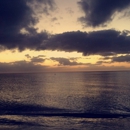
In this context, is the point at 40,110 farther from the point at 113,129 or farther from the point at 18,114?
the point at 113,129

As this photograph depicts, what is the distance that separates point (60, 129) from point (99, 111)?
16.9 meters

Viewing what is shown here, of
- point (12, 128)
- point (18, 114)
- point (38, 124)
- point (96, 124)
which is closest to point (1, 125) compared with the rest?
point (12, 128)

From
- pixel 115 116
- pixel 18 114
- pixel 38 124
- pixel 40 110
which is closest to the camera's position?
pixel 38 124

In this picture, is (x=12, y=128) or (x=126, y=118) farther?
(x=126, y=118)

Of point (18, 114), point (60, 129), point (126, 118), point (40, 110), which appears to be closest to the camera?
point (60, 129)

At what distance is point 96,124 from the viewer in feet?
114

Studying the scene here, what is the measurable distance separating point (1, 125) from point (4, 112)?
11579mm

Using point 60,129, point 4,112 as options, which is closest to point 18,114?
point 4,112

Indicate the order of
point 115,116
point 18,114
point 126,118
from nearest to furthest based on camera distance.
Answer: point 126,118 → point 115,116 → point 18,114

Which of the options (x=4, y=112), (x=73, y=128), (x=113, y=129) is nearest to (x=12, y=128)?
(x=73, y=128)

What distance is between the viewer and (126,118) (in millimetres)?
38188

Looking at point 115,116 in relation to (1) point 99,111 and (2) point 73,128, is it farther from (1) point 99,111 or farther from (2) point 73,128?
(2) point 73,128

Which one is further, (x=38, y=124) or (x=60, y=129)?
(x=38, y=124)

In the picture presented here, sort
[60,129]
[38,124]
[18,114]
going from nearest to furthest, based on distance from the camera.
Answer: [60,129], [38,124], [18,114]
